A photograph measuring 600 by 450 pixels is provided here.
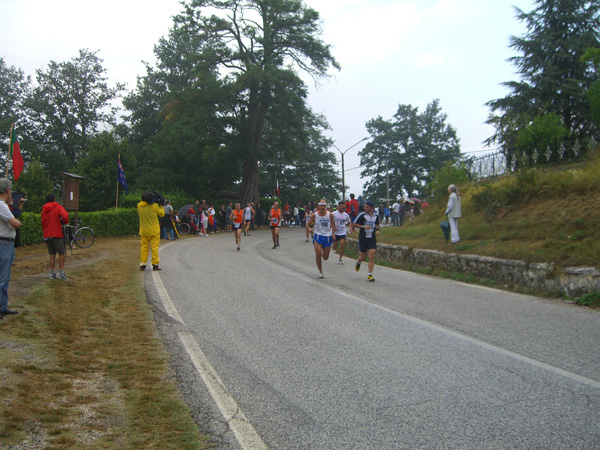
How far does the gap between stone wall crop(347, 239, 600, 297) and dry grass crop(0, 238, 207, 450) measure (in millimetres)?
7537

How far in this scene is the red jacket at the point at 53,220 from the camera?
32.7ft

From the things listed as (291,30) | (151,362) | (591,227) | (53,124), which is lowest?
(151,362)

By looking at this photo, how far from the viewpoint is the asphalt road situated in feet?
11.3

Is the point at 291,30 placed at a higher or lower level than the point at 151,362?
higher

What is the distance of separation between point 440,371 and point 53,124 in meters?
64.9

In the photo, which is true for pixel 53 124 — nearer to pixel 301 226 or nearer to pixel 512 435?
pixel 301 226

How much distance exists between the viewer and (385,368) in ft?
15.9

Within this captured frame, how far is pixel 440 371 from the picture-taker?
4762 mm

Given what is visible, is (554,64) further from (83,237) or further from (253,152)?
(83,237)

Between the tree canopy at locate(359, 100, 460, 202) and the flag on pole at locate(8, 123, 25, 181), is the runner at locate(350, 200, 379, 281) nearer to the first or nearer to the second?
the flag on pole at locate(8, 123, 25, 181)

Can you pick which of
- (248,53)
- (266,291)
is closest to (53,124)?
(248,53)

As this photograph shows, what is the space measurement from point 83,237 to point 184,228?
10243 mm

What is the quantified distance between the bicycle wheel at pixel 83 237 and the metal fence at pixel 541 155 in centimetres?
1591

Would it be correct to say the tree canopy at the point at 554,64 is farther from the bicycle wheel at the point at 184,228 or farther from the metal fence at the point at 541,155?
the bicycle wheel at the point at 184,228
